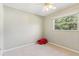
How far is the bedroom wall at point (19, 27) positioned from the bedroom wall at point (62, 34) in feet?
0.96

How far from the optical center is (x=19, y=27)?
237 centimetres

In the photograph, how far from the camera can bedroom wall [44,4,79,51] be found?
1.94 metres

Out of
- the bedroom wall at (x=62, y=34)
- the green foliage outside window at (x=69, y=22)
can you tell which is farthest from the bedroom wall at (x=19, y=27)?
the green foliage outside window at (x=69, y=22)

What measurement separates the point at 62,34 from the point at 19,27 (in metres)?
1.30

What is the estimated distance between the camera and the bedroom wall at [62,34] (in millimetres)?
1938

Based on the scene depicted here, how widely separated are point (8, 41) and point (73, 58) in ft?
6.72

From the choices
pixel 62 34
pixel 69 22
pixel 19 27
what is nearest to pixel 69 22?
pixel 69 22

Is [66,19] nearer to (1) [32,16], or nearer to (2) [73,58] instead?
(1) [32,16]

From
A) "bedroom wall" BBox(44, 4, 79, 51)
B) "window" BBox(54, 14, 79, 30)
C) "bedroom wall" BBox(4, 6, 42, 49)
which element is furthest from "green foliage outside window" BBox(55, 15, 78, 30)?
"bedroom wall" BBox(4, 6, 42, 49)

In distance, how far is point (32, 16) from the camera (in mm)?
2059

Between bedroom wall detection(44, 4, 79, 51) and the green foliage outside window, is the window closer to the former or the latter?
the green foliage outside window

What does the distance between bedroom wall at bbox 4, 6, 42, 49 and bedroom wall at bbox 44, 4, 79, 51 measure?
0.96 ft

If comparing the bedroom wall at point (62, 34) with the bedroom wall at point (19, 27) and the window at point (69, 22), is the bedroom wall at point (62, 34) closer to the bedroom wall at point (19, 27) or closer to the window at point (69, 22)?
the window at point (69, 22)

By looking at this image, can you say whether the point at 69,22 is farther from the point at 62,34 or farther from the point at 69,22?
the point at 62,34
